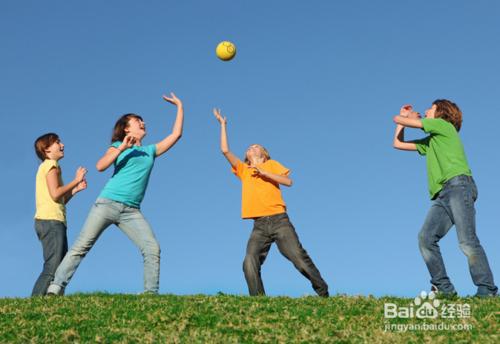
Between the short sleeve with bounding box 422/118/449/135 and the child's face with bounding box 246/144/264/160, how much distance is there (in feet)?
11.1

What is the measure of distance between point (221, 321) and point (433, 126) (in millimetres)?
4889

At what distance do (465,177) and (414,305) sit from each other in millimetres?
2353

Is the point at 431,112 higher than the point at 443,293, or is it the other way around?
the point at 431,112

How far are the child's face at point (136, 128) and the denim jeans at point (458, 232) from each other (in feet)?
17.2

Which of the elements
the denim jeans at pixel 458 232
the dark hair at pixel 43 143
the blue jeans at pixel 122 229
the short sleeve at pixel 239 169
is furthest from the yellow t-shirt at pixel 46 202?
the denim jeans at pixel 458 232

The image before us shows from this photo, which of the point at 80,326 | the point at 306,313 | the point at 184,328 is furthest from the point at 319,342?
the point at 80,326

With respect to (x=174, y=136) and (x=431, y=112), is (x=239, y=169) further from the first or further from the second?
(x=431, y=112)

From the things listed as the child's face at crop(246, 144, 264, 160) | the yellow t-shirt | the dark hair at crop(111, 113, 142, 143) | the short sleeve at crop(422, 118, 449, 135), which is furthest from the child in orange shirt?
the yellow t-shirt

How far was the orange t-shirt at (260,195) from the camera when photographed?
479 inches

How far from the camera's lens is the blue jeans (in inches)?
435

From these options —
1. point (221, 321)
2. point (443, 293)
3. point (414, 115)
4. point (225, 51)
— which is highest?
point (225, 51)

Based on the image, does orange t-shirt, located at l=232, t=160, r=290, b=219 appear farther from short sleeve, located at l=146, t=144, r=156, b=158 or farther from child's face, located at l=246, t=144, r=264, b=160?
short sleeve, located at l=146, t=144, r=156, b=158

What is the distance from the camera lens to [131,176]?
1134 centimetres

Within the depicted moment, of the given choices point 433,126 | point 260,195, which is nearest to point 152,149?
point 260,195
